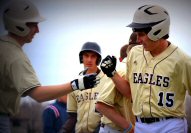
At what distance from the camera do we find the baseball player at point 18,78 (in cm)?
452

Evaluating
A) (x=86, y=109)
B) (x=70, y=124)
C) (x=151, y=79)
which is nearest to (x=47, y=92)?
(x=151, y=79)

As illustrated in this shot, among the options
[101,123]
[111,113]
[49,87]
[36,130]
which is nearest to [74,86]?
[49,87]

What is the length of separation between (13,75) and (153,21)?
4.94 feet

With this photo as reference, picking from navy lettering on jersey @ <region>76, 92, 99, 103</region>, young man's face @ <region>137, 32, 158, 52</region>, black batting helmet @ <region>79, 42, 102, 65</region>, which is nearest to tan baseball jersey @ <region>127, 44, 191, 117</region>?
young man's face @ <region>137, 32, 158, 52</region>

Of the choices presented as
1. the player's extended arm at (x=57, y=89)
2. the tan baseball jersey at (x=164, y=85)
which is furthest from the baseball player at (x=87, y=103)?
the player's extended arm at (x=57, y=89)

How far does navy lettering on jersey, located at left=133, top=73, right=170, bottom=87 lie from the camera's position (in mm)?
4684

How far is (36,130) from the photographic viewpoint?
11031 millimetres

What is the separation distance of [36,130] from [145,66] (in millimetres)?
6598

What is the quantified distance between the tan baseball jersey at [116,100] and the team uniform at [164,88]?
369mm

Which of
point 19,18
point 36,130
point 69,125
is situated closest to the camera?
point 19,18

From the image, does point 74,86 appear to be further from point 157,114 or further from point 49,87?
point 157,114

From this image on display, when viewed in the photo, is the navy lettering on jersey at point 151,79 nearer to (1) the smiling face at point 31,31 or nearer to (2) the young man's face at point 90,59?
(1) the smiling face at point 31,31

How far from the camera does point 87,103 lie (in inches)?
242

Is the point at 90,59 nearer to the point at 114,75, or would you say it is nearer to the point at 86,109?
the point at 86,109
